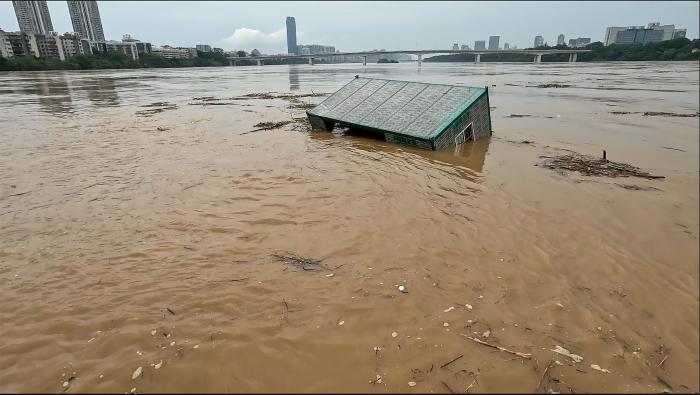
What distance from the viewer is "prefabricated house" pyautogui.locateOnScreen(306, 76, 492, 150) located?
11695 millimetres

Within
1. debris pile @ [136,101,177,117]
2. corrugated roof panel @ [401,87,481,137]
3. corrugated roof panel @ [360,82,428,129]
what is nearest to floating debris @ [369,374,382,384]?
corrugated roof panel @ [401,87,481,137]

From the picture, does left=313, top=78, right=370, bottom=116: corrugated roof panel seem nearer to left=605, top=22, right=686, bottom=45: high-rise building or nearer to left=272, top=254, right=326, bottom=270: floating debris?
left=272, top=254, right=326, bottom=270: floating debris

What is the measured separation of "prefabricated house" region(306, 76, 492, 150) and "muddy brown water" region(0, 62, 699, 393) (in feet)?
4.27

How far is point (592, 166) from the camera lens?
9.66 meters

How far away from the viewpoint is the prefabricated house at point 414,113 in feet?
38.4

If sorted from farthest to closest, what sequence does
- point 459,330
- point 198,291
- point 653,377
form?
point 198,291, point 459,330, point 653,377

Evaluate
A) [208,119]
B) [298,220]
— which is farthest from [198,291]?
[208,119]

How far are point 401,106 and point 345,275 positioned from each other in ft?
30.2

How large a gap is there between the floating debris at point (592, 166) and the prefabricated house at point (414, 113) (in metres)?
2.73

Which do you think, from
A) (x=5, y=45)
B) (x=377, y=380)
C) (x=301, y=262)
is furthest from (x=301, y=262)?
(x=5, y=45)

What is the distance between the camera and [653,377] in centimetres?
339

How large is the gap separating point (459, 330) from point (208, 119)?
55.1 ft

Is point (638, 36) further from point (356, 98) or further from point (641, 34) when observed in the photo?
point (356, 98)

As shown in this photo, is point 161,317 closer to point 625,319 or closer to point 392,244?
point 392,244
